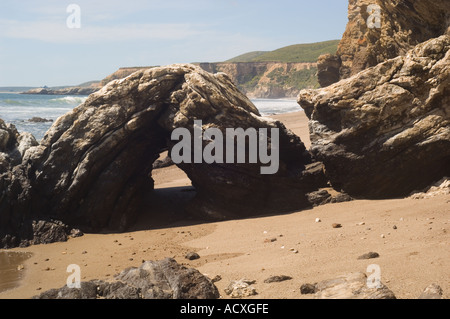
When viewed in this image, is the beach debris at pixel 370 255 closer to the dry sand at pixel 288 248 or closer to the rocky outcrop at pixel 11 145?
the dry sand at pixel 288 248

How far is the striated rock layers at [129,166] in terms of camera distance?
11.8 metres

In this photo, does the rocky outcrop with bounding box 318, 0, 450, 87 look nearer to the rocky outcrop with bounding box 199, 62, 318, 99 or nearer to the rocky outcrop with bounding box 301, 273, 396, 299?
the rocky outcrop with bounding box 301, 273, 396, 299

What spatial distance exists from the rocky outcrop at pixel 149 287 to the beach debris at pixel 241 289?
8.4 inches

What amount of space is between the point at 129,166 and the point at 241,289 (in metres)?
6.37

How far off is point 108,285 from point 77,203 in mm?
5543

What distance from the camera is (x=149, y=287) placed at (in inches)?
273

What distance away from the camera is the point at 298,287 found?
691 centimetres

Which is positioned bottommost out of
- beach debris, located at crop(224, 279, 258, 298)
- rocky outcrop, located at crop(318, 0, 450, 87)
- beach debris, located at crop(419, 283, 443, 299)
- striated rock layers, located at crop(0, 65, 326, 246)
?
beach debris, located at crop(224, 279, 258, 298)

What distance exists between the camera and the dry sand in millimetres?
7195

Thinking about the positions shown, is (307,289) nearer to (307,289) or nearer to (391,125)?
(307,289)

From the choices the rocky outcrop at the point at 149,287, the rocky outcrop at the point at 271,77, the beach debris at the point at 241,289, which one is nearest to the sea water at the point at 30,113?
the rocky outcrop at the point at 149,287

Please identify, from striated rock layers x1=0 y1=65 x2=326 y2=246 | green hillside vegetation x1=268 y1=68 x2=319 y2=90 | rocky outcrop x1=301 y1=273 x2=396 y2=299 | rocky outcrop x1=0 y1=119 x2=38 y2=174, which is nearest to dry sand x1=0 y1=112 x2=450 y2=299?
rocky outcrop x1=301 y1=273 x2=396 y2=299

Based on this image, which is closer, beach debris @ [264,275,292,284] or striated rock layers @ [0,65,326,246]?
beach debris @ [264,275,292,284]

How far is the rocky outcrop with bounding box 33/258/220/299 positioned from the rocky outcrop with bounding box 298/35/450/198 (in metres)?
6.23
